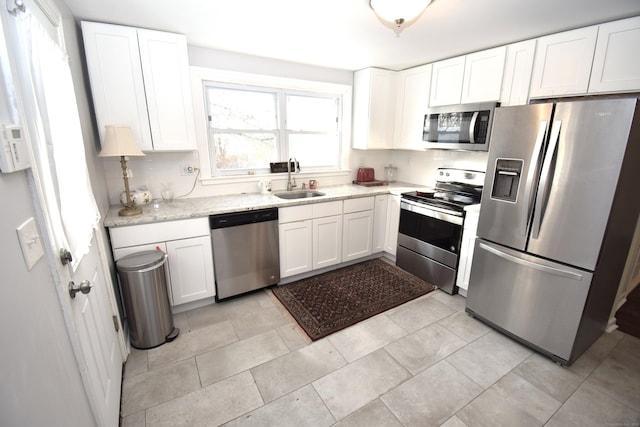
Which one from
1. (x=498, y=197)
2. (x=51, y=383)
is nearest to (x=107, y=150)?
(x=51, y=383)

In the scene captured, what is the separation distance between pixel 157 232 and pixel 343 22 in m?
2.19

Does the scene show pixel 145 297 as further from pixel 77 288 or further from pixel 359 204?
pixel 359 204

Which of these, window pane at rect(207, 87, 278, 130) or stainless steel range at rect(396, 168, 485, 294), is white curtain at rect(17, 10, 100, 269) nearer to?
window pane at rect(207, 87, 278, 130)

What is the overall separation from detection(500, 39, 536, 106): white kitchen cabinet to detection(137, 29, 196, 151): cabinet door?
9.30 ft

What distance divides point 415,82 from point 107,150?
3193 millimetres

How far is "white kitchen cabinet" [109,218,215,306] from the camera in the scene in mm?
2203

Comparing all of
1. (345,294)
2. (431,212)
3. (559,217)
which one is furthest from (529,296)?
(345,294)

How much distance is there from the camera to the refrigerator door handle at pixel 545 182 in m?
1.88

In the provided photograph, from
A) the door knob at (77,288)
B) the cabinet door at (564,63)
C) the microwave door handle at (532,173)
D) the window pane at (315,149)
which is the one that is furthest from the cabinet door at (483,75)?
the door knob at (77,288)

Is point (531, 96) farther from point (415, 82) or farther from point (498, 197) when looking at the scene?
point (415, 82)

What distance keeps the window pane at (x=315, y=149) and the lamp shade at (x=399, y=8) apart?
188 cm

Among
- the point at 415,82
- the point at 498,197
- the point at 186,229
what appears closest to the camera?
the point at 498,197

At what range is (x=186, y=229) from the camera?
94.7 inches

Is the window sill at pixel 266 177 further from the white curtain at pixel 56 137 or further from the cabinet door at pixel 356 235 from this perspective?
the white curtain at pixel 56 137
